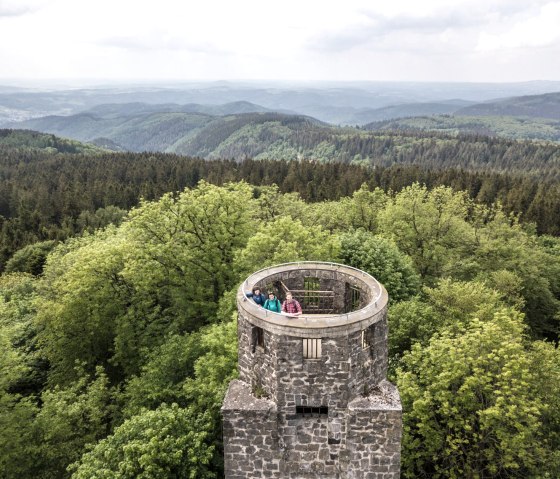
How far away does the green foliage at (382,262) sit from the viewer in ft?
108

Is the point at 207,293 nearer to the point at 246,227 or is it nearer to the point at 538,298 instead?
the point at 246,227

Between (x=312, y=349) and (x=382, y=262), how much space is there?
21110 mm

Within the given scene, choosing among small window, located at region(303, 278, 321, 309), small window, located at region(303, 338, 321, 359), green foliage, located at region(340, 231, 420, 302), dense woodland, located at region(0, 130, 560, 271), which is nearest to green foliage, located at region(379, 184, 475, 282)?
green foliage, located at region(340, 231, 420, 302)

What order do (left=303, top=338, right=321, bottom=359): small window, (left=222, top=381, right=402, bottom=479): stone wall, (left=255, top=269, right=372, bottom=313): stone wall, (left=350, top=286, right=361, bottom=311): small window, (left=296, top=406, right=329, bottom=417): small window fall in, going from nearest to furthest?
1. (left=303, top=338, right=321, bottom=359): small window
2. (left=222, top=381, right=402, bottom=479): stone wall
3. (left=296, top=406, right=329, bottom=417): small window
4. (left=350, top=286, right=361, bottom=311): small window
5. (left=255, top=269, right=372, bottom=313): stone wall

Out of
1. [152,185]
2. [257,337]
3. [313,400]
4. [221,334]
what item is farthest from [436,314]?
[152,185]

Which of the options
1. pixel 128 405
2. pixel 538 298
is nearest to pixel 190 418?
pixel 128 405

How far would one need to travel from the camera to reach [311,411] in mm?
14570

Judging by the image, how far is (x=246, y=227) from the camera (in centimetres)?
3631

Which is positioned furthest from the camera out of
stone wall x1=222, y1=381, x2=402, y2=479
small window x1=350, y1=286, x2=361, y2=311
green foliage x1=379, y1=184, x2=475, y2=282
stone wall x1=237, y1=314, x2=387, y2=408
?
green foliage x1=379, y1=184, x2=475, y2=282

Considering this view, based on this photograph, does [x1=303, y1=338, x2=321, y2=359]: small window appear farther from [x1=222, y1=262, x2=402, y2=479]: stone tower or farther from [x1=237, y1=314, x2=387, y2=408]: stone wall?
[x1=237, y1=314, x2=387, y2=408]: stone wall

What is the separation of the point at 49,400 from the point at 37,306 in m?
14.6

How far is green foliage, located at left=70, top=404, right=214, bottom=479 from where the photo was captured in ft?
57.5

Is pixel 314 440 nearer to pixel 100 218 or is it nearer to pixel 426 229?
pixel 426 229

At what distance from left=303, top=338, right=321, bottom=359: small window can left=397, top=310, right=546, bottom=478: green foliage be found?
9281mm
